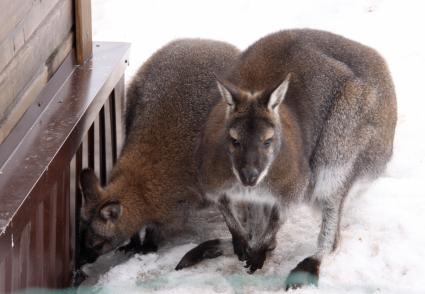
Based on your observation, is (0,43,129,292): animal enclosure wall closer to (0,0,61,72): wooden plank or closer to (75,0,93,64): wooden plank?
(75,0,93,64): wooden plank

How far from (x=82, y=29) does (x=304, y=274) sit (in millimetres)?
2283

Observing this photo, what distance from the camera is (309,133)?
5605 millimetres

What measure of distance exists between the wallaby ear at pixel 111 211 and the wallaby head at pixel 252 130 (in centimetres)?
89

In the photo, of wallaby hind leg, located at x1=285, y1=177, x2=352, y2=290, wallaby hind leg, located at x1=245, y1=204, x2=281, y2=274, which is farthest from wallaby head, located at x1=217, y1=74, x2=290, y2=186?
wallaby hind leg, located at x1=285, y1=177, x2=352, y2=290

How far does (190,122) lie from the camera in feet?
Answer: 20.2

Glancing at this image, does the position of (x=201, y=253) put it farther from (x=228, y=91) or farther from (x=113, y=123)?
(x=113, y=123)

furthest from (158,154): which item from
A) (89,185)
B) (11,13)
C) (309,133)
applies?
(11,13)

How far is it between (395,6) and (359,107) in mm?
4091

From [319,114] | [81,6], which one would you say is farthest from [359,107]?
[81,6]

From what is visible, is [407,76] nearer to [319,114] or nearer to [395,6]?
[395,6]

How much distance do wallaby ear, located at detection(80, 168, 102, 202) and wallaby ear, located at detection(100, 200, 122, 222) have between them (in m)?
0.12

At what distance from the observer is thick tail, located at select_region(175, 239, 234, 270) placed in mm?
5766

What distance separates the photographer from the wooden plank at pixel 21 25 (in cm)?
468

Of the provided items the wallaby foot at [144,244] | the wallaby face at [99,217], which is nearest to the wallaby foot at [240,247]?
the wallaby foot at [144,244]
